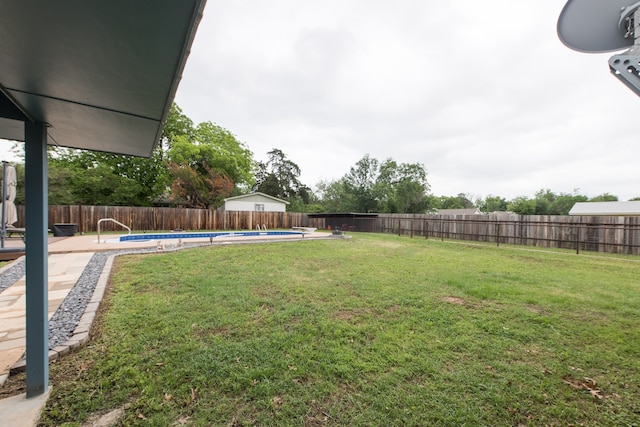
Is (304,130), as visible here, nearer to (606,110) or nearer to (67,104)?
(606,110)

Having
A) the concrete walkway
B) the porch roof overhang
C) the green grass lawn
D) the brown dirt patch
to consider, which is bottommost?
the brown dirt patch

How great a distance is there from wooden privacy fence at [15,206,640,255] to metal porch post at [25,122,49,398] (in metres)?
14.4

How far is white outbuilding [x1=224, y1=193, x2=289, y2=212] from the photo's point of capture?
2117 centimetres

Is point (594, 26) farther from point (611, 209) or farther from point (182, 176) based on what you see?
point (611, 209)

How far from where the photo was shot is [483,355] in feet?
7.50

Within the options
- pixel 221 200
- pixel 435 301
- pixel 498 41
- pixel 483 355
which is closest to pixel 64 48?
pixel 483 355

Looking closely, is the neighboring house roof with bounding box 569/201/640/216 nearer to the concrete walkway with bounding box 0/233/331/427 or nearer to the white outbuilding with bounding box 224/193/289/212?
the white outbuilding with bounding box 224/193/289/212

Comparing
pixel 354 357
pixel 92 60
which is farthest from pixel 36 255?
pixel 354 357

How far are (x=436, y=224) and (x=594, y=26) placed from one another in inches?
581

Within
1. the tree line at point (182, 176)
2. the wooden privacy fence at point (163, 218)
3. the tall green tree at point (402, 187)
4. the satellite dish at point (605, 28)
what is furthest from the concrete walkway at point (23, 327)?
the tall green tree at point (402, 187)

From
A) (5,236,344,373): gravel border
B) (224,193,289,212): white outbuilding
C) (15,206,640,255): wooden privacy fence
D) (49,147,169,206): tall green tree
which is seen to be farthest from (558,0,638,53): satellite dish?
(49,147,169,206): tall green tree

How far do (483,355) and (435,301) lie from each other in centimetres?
144

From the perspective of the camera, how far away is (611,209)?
81.0ft

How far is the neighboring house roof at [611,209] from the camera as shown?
74.0 ft
